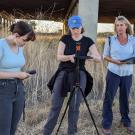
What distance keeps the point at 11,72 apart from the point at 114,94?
2091mm

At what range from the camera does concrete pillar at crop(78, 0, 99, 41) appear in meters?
9.81

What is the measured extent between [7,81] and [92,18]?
6321 mm

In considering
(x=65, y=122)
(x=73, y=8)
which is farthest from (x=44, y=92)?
(x=73, y=8)

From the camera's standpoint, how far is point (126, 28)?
216 inches

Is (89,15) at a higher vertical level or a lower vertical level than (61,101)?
higher

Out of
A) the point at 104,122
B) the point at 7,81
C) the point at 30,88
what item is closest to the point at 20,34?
the point at 7,81

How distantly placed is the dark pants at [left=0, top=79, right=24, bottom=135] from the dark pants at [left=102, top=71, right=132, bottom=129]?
184 cm

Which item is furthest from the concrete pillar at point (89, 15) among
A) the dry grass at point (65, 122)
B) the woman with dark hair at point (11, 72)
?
the woman with dark hair at point (11, 72)

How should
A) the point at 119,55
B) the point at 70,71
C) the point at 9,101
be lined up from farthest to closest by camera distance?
the point at 119,55
the point at 70,71
the point at 9,101

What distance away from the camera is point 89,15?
991cm

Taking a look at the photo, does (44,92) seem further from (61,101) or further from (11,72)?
(11,72)

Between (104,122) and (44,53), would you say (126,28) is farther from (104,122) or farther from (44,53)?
(44,53)

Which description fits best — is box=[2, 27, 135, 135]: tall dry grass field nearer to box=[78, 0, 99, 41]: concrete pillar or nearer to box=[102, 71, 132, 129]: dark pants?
box=[102, 71, 132, 129]: dark pants

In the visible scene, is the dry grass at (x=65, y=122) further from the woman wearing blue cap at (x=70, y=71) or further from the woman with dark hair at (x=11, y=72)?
the woman with dark hair at (x=11, y=72)
